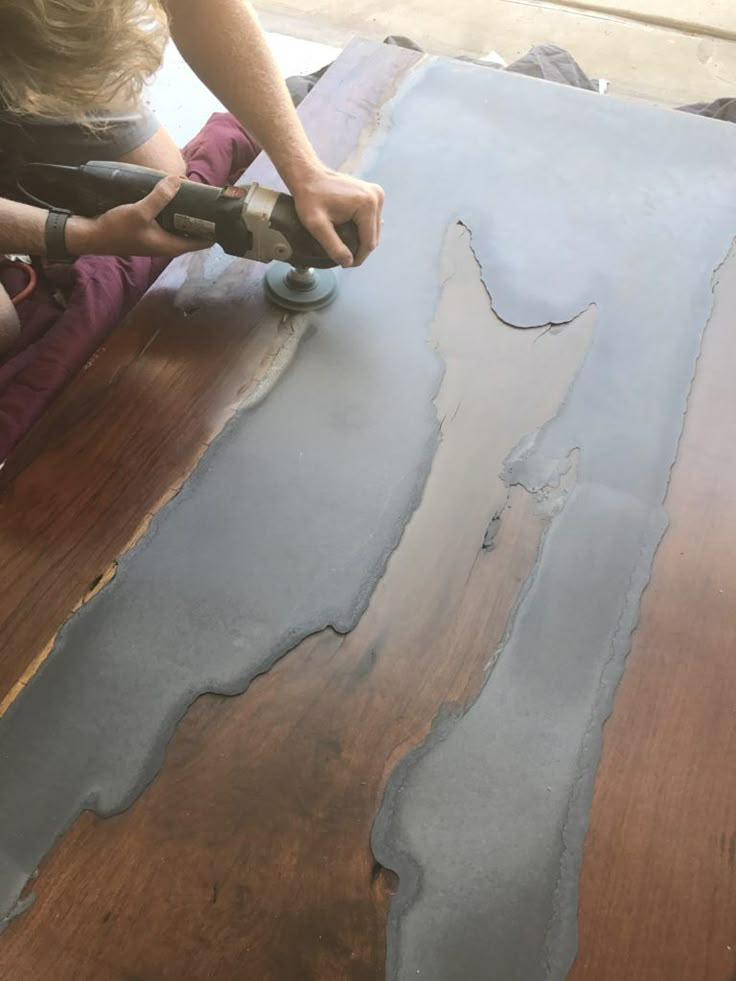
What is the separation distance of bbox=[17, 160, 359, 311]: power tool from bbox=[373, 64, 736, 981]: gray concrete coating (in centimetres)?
26

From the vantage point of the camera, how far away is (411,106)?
1244 mm

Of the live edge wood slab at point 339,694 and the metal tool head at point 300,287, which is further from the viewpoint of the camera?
the metal tool head at point 300,287

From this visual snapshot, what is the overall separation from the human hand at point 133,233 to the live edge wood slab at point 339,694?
0.09m

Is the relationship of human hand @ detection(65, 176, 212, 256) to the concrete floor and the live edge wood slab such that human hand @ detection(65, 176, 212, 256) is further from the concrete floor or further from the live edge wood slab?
the concrete floor

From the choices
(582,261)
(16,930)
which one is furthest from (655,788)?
(582,261)

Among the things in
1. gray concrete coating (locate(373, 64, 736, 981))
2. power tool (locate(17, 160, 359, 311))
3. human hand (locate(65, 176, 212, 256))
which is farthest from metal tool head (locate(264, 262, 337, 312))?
gray concrete coating (locate(373, 64, 736, 981))

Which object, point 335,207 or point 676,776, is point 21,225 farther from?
point 676,776

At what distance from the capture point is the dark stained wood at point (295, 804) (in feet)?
2.02

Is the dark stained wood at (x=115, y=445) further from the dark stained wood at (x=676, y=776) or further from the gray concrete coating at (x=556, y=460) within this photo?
the dark stained wood at (x=676, y=776)

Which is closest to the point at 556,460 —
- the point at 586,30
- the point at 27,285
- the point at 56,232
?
the point at 56,232

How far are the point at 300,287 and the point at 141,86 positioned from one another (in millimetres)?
324

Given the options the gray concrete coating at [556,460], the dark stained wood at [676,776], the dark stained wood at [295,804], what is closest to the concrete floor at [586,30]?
the gray concrete coating at [556,460]

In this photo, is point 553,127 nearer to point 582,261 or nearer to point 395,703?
point 582,261

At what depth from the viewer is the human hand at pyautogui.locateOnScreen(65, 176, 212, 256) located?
0.90 meters
